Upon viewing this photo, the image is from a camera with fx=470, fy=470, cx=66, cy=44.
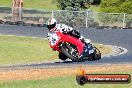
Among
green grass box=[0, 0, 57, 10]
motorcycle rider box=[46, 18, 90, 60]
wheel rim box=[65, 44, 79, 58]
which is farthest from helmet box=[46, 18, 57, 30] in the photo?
green grass box=[0, 0, 57, 10]

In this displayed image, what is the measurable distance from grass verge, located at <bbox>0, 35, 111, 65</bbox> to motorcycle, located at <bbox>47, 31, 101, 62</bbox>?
5.71 meters

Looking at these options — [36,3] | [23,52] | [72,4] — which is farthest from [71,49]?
[36,3]

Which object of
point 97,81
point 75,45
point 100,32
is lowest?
point 100,32

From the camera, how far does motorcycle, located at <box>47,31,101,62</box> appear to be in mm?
15094

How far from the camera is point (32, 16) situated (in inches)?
1767

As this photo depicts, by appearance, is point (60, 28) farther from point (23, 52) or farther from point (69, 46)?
point (23, 52)

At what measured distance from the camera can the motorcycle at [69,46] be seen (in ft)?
49.5

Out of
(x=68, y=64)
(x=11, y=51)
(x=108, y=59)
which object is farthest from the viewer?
(x=11, y=51)

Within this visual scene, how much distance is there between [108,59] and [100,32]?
59.5ft

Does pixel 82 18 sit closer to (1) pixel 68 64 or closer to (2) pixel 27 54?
(2) pixel 27 54

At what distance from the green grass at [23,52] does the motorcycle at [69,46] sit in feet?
18.7

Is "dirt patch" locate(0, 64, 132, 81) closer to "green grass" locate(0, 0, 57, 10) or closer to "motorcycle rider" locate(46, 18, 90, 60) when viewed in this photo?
"motorcycle rider" locate(46, 18, 90, 60)

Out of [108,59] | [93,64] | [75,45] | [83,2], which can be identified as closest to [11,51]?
[108,59]

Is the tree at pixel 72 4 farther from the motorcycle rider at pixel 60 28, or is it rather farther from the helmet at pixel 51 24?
the helmet at pixel 51 24
